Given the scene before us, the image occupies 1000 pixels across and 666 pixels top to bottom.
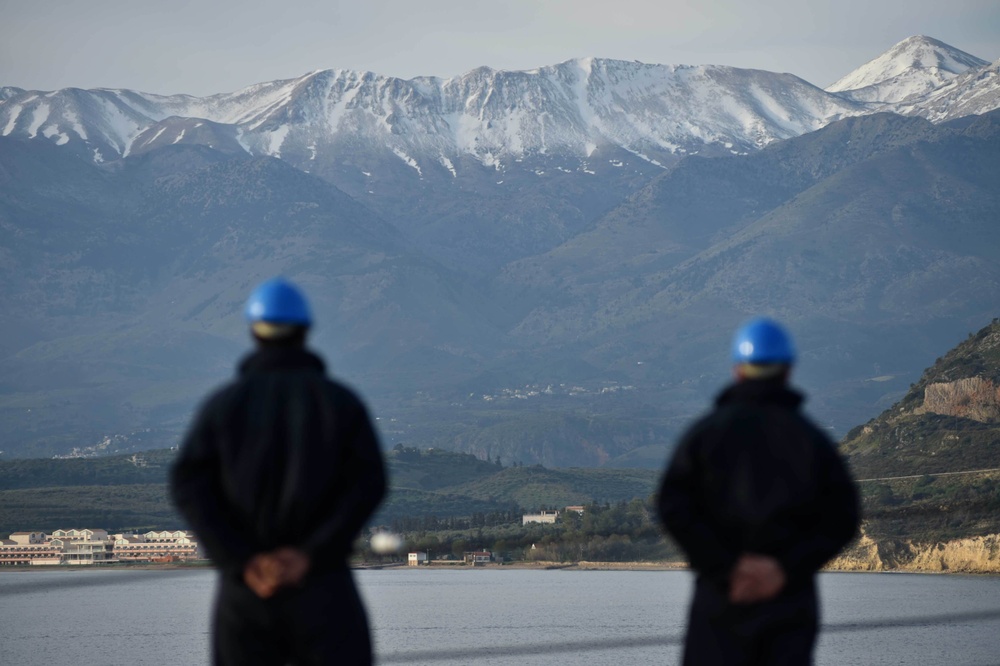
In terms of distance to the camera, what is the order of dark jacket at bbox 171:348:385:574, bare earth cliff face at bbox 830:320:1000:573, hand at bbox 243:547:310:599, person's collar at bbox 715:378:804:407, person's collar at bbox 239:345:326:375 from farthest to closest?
bare earth cliff face at bbox 830:320:1000:573 < person's collar at bbox 715:378:804:407 < person's collar at bbox 239:345:326:375 < dark jacket at bbox 171:348:385:574 < hand at bbox 243:547:310:599

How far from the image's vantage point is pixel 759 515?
427 inches

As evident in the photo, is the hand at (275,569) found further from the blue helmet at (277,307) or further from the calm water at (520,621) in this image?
the calm water at (520,621)

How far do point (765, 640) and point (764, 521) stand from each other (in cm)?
82

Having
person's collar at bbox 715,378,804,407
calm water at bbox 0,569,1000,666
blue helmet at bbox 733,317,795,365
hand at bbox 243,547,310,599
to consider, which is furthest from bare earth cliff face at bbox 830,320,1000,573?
hand at bbox 243,547,310,599

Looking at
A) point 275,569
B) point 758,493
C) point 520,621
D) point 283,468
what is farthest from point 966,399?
point 275,569

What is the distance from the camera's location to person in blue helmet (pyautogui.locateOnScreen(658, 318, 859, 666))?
1086cm

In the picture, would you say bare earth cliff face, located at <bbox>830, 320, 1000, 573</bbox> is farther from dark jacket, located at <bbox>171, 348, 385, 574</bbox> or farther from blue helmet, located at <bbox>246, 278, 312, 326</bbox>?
dark jacket, located at <bbox>171, 348, 385, 574</bbox>

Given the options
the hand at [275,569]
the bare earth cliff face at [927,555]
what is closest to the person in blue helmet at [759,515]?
the hand at [275,569]

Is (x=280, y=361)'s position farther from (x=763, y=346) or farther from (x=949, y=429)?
(x=949, y=429)

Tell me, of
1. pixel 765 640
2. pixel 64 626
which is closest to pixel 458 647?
pixel 64 626

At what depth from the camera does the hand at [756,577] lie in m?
10.8

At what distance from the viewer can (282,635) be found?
35.5 ft

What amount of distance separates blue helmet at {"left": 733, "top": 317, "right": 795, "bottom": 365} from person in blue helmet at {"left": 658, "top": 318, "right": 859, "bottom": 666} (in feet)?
0.05

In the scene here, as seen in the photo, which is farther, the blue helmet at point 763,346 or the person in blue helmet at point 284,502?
the blue helmet at point 763,346
